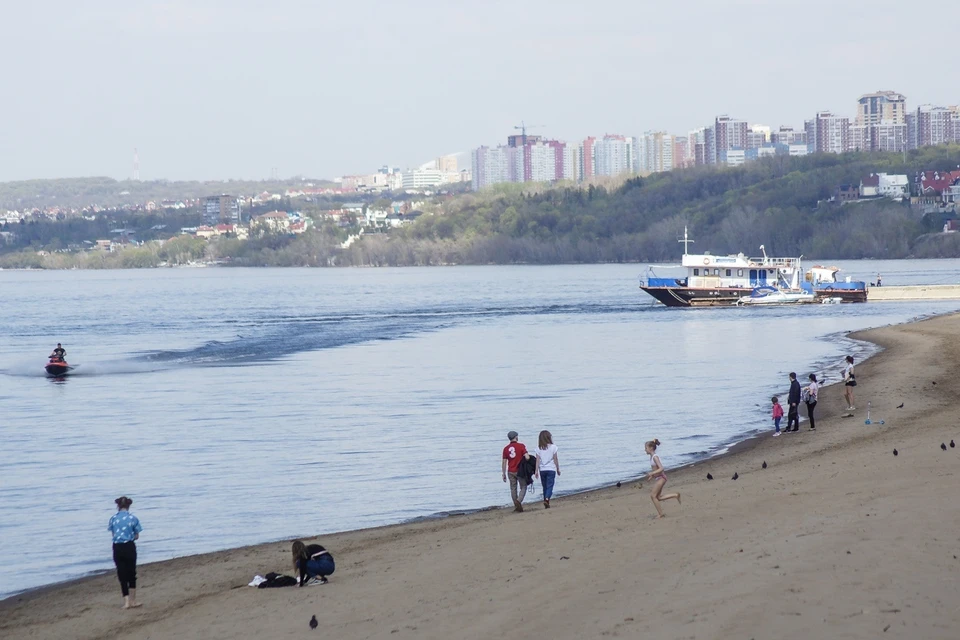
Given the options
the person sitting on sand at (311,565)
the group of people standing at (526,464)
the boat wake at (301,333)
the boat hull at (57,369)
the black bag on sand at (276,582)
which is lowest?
the boat wake at (301,333)

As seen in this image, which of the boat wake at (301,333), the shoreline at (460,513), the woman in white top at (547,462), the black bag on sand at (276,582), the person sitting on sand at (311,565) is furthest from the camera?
the boat wake at (301,333)

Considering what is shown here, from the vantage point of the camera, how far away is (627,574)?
1385 centimetres

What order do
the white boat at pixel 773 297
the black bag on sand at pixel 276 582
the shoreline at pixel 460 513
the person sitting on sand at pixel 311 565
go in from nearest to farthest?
the person sitting on sand at pixel 311 565, the black bag on sand at pixel 276 582, the shoreline at pixel 460 513, the white boat at pixel 773 297

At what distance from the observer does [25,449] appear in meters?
33.4

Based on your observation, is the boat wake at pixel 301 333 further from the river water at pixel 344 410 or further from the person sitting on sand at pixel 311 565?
the person sitting on sand at pixel 311 565

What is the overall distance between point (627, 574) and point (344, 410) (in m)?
26.5

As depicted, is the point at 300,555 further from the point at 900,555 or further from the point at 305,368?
the point at 305,368

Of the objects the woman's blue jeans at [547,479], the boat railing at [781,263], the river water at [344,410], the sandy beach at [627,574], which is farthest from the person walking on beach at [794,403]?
the boat railing at [781,263]

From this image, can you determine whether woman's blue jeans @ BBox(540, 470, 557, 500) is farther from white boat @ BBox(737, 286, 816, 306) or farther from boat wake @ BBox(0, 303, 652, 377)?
white boat @ BBox(737, 286, 816, 306)

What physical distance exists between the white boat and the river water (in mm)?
1077

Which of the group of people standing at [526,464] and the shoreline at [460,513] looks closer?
the shoreline at [460,513]

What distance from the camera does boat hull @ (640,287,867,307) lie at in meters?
92.8

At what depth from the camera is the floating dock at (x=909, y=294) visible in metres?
95.1

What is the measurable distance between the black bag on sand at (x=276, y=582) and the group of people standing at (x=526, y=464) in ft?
15.8
